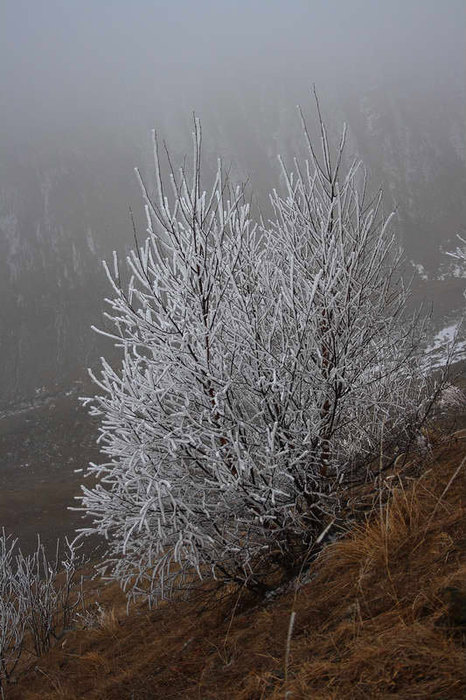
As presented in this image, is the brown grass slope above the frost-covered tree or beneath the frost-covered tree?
beneath

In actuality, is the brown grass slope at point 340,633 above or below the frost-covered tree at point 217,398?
below

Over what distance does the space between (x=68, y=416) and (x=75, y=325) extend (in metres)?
34.8

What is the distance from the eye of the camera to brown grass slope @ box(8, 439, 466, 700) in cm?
172

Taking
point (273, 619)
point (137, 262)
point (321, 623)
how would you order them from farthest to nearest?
1. point (137, 262)
2. point (273, 619)
3. point (321, 623)

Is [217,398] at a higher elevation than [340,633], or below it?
higher

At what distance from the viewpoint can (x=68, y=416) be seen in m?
53.5

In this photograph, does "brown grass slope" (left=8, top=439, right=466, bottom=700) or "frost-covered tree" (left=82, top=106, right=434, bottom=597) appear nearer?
"brown grass slope" (left=8, top=439, right=466, bottom=700)

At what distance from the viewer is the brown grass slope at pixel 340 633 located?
1.72m

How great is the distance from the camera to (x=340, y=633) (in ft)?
7.20

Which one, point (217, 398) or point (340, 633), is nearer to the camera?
point (340, 633)

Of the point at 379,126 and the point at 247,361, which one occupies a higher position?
the point at 379,126

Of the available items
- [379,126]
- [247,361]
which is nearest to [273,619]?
[247,361]

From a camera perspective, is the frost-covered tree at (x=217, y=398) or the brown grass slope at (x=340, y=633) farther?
the frost-covered tree at (x=217, y=398)

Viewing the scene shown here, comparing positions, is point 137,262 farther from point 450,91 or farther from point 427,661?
point 450,91
